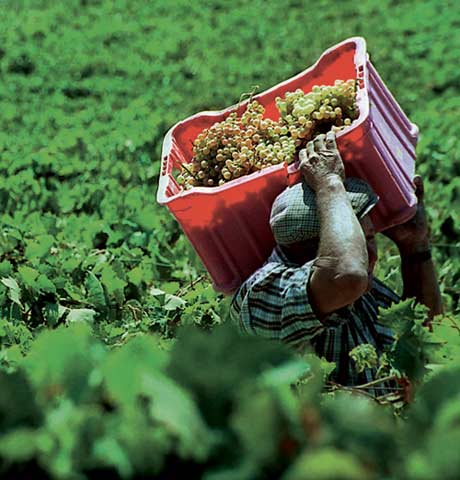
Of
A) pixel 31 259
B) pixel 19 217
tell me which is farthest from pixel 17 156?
pixel 31 259

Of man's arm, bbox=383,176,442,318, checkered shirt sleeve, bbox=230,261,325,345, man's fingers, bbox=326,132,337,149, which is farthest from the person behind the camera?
man's arm, bbox=383,176,442,318

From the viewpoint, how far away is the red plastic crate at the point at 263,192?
3059 millimetres

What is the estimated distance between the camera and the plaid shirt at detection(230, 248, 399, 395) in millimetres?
2893

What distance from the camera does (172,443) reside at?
1.38 metres

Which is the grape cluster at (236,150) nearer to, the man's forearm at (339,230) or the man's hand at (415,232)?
the man's forearm at (339,230)

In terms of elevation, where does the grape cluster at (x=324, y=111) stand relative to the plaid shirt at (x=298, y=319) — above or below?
above

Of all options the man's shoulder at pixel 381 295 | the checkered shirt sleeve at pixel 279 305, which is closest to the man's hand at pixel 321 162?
the checkered shirt sleeve at pixel 279 305

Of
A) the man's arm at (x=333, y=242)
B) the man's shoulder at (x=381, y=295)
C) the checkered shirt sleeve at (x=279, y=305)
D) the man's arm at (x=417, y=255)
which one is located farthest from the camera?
the man's arm at (x=417, y=255)

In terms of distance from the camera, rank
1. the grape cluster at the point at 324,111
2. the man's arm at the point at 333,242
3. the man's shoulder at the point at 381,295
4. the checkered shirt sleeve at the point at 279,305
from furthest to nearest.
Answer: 1. the man's shoulder at the point at 381,295
2. the grape cluster at the point at 324,111
3. the checkered shirt sleeve at the point at 279,305
4. the man's arm at the point at 333,242

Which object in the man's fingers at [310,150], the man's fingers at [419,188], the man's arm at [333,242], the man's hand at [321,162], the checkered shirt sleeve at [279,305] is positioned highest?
the man's fingers at [310,150]

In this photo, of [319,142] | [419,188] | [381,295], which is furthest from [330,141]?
[419,188]

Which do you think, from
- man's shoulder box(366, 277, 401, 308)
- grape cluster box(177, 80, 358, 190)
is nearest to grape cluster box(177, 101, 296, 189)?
grape cluster box(177, 80, 358, 190)

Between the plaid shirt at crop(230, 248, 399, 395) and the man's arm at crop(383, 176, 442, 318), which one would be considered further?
the man's arm at crop(383, 176, 442, 318)

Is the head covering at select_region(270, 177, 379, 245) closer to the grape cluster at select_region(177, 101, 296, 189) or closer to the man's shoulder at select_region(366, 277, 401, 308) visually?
the grape cluster at select_region(177, 101, 296, 189)
